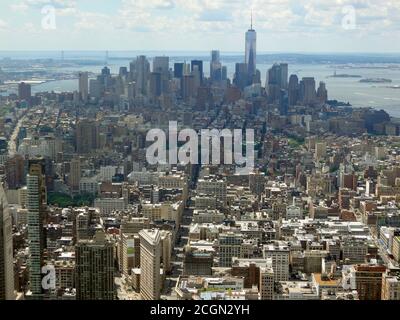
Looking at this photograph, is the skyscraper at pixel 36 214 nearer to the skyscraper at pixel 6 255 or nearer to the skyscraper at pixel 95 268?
the skyscraper at pixel 95 268

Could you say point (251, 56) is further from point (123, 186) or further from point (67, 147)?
point (67, 147)

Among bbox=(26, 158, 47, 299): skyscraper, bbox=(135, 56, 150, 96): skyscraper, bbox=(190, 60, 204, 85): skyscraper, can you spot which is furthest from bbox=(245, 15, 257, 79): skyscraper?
bbox=(26, 158, 47, 299): skyscraper

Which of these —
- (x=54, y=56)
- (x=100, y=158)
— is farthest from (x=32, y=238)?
(x=100, y=158)

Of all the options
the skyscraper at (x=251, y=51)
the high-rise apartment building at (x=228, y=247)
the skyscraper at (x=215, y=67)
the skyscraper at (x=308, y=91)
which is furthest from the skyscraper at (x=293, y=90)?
the high-rise apartment building at (x=228, y=247)

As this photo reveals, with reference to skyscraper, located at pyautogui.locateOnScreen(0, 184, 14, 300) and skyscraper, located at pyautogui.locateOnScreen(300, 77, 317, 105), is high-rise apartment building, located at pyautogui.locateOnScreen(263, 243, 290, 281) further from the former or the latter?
skyscraper, located at pyautogui.locateOnScreen(0, 184, 14, 300)

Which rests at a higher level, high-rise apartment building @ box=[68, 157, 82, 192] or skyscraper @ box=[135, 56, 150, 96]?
skyscraper @ box=[135, 56, 150, 96]
